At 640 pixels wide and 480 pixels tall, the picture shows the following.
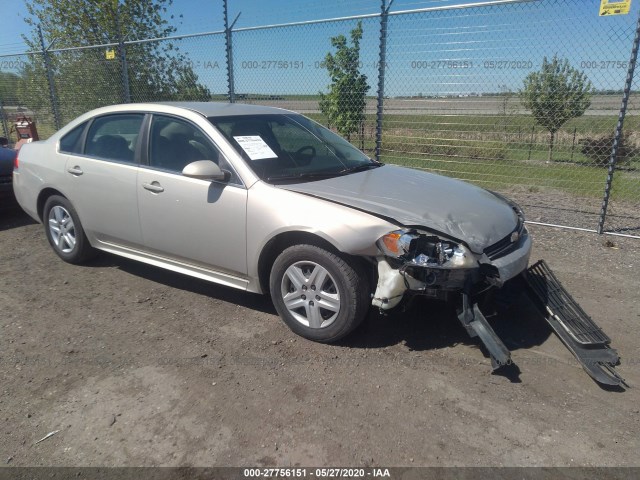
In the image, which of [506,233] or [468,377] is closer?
[468,377]

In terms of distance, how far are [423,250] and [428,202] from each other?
1.90ft

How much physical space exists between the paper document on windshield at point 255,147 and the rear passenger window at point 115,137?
1.07m

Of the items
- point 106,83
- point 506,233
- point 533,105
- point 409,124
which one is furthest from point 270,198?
point 106,83

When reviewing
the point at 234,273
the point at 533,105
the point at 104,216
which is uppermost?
the point at 533,105

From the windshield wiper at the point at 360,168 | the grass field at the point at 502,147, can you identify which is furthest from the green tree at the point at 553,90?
the windshield wiper at the point at 360,168

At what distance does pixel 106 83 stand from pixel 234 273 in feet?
33.6

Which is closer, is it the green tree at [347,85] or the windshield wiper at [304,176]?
the windshield wiper at [304,176]

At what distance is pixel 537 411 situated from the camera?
2.58m

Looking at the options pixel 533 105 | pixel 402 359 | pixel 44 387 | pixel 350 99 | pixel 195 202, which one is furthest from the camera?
pixel 350 99

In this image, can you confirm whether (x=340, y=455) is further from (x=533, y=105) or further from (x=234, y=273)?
(x=533, y=105)

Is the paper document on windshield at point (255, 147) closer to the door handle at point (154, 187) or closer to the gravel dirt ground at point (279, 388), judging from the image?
the door handle at point (154, 187)

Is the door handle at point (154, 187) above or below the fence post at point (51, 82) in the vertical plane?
below

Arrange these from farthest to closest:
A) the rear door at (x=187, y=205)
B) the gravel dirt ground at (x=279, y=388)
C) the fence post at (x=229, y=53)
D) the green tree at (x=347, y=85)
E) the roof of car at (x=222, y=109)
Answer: the green tree at (x=347, y=85) < the fence post at (x=229, y=53) < the roof of car at (x=222, y=109) < the rear door at (x=187, y=205) < the gravel dirt ground at (x=279, y=388)

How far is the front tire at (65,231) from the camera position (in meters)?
4.54
